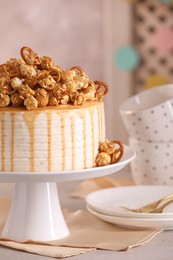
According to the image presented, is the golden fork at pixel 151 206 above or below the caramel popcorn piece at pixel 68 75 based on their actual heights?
below

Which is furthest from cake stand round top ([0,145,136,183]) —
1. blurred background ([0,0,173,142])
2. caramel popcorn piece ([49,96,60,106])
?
blurred background ([0,0,173,142])

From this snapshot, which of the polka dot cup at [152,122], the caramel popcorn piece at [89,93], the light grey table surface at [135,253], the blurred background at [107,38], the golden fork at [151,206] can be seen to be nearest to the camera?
the light grey table surface at [135,253]

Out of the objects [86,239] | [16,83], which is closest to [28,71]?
[16,83]

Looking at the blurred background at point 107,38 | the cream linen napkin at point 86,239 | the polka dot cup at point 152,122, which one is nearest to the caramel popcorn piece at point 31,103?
the cream linen napkin at point 86,239

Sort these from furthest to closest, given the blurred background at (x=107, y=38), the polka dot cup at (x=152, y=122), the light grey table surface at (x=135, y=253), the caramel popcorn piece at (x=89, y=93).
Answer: the blurred background at (x=107, y=38) → the polka dot cup at (x=152, y=122) → the caramel popcorn piece at (x=89, y=93) → the light grey table surface at (x=135, y=253)

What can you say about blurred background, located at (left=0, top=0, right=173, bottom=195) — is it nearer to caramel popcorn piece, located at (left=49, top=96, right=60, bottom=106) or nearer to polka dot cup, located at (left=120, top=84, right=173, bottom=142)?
polka dot cup, located at (left=120, top=84, right=173, bottom=142)

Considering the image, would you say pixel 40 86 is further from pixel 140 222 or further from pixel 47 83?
pixel 140 222

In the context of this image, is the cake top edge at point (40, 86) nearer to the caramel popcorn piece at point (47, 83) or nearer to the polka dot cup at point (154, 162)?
the caramel popcorn piece at point (47, 83)

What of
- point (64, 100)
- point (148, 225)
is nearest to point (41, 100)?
point (64, 100)
